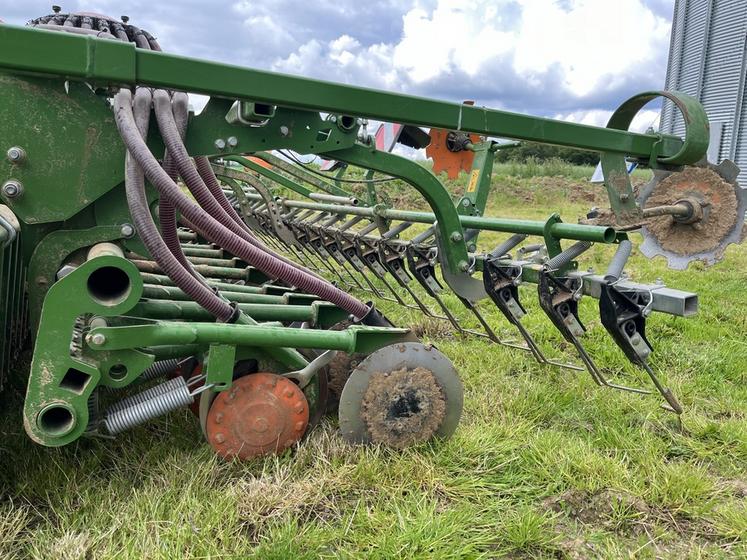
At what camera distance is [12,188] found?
1.93m

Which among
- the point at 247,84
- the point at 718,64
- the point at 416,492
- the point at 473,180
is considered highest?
the point at 718,64

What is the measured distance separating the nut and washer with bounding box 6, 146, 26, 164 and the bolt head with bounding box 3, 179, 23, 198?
64mm

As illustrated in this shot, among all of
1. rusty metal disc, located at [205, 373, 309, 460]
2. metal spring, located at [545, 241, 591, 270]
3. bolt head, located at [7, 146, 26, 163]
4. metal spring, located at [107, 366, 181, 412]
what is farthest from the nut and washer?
metal spring, located at [545, 241, 591, 270]

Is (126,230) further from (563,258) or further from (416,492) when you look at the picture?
(563,258)

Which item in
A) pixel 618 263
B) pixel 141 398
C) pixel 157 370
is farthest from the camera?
pixel 618 263

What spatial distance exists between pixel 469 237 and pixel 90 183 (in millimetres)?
2592

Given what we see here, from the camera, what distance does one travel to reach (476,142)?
4.69 meters

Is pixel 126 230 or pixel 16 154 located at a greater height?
pixel 16 154

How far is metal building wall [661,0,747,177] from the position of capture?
9.98 m

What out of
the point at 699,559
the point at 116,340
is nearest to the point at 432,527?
the point at 699,559

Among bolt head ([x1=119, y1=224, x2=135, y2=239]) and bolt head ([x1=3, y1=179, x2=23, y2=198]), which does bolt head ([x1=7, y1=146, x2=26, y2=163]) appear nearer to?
bolt head ([x1=3, y1=179, x2=23, y2=198])

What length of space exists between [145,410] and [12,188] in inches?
32.4

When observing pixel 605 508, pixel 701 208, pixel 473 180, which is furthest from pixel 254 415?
pixel 473 180

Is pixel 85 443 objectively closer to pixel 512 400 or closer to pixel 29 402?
pixel 29 402
